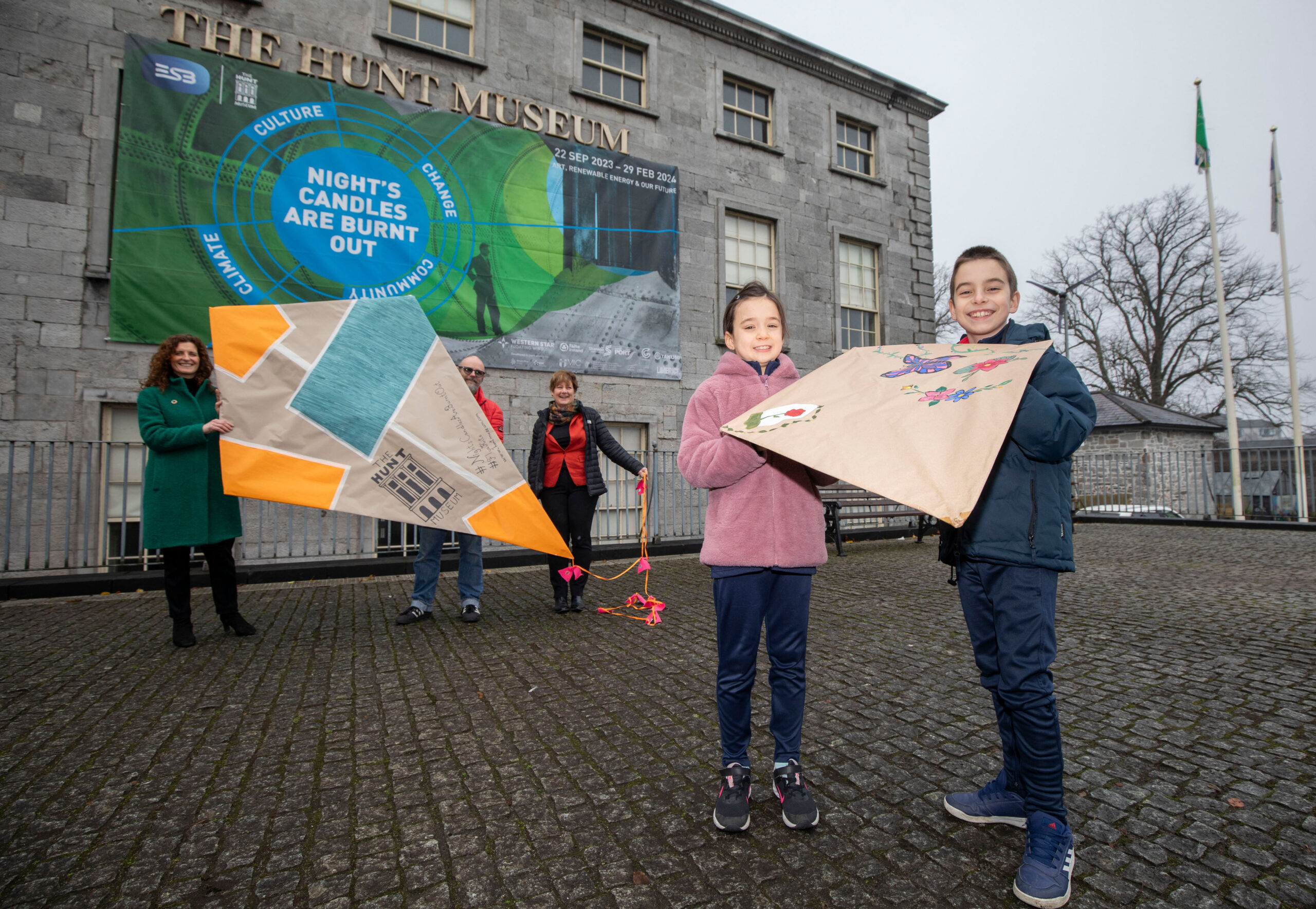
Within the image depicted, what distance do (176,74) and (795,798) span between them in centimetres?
1093

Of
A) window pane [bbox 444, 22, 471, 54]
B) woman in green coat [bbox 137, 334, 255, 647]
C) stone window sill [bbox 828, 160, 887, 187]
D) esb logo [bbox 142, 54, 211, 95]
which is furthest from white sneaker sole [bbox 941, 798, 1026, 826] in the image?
stone window sill [bbox 828, 160, 887, 187]

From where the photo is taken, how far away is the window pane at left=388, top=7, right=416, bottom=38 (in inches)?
386

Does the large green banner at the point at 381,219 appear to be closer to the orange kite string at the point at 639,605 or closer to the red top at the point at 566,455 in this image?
the red top at the point at 566,455

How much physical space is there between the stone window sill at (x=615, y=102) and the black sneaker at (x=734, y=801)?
11.5 metres

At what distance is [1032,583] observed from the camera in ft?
6.45

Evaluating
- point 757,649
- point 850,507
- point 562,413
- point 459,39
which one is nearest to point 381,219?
point 459,39

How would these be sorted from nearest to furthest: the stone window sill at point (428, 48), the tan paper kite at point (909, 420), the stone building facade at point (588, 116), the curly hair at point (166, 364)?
the tan paper kite at point (909, 420) < the curly hair at point (166, 364) < the stone building facade at point (588, 116) < the stone window sill at point (428, 48)

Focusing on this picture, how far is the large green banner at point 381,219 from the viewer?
8.18m

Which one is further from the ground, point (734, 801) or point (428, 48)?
point (428, 48)

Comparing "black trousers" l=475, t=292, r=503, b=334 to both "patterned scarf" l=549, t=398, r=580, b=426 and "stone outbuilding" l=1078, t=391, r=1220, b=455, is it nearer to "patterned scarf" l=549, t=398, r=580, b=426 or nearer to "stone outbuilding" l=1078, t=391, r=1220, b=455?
"patterned scarf" l=549, t=398, r=580, b=426

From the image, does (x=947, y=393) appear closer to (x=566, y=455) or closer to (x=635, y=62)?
(x=566, y=455)

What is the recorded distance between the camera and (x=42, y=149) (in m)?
7.79

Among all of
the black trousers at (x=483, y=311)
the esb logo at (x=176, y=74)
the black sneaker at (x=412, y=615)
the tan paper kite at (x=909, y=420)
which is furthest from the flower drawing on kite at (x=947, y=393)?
the esb logo at (x=176, y=74)

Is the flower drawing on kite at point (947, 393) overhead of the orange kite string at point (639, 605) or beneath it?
overhead
